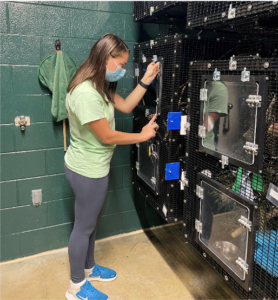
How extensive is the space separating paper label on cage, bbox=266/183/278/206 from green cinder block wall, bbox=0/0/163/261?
4.59 ft

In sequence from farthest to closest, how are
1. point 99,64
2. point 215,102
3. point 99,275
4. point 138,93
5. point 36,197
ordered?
point 36,197 → point 99,275 → point 138,93 → point 99,64 → point 215,102

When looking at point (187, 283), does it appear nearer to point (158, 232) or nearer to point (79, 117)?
point (158, 232)

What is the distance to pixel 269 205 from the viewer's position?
1.24 m

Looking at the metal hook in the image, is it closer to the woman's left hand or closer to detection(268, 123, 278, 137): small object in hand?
the woman's left hand

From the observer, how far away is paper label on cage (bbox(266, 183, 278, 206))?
1.12m

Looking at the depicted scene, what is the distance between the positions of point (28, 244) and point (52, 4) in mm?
1727

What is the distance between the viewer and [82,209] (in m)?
1.70

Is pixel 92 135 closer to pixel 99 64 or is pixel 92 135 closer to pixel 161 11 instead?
pixel 99 64

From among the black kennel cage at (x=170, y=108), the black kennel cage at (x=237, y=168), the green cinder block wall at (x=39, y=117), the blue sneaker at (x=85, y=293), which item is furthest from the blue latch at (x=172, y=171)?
the blue sneaker at (x=85, y=293)

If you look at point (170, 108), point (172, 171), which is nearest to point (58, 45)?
point (170, 108)

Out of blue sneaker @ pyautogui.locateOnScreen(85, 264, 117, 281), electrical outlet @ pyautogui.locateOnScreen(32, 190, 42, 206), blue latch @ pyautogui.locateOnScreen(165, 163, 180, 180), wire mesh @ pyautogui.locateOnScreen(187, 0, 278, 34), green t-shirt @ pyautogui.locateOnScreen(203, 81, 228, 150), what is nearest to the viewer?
wire mesh @ pyautogui.locateOnScreen(187, 0, 278, 34)

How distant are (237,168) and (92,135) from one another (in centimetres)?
77

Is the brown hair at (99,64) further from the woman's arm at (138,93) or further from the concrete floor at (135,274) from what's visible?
the concrete floor at (135,274)

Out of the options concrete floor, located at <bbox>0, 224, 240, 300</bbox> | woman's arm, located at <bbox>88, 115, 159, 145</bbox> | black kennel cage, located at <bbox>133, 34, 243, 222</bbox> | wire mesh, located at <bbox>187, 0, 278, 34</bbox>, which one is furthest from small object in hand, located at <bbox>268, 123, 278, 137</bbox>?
concrete floor, located at <bbox>0, 224, 240, 300</bbox>
